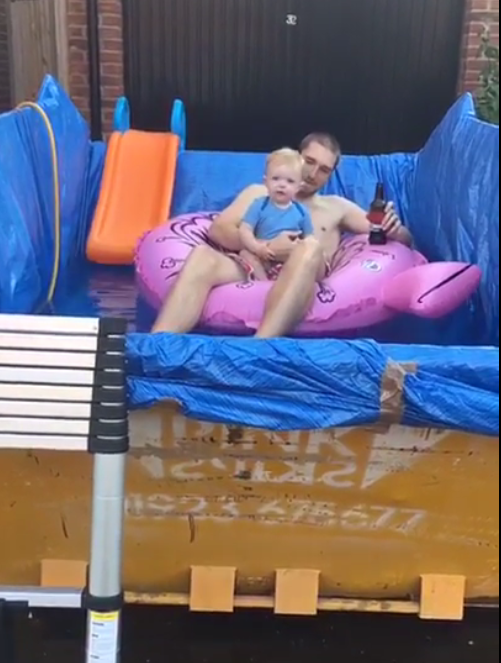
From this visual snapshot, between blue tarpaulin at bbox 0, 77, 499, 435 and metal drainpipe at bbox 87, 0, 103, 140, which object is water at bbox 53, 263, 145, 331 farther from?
metal drainpipe at bbox 87, 0, 103, 140

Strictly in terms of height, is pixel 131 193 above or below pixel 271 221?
below

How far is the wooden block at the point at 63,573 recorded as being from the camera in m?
1.89

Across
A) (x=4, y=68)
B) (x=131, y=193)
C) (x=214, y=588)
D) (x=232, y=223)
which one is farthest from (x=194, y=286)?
(x=4, y=68)

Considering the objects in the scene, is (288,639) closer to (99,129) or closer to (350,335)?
(350,335)

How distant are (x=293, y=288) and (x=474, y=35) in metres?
3.27

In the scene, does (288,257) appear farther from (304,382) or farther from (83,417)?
(83,417)

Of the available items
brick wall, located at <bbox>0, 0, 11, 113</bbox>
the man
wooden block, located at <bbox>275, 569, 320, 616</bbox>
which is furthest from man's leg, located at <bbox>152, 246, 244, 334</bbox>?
brick wall, located at <bbox>0, 0, 11, 113</bbox>

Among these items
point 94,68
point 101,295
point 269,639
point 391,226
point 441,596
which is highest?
point 94,68

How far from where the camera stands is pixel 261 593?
1946 mm

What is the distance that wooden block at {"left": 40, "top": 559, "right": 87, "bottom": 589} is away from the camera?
6.19ft

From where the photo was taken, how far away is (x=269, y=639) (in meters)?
1.97

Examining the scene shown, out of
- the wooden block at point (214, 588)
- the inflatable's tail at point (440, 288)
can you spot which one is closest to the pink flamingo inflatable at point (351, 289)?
the inflatable's tail at point (440, 288)

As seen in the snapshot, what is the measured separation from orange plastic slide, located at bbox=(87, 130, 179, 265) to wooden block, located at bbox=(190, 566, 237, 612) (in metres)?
1.63

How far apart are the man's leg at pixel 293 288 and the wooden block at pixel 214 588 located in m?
0.66
